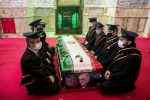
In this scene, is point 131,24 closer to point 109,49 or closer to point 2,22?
point 109,49

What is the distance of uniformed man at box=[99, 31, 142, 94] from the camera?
2.54 meters

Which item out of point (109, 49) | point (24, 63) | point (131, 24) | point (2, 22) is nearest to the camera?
point (24, 63)

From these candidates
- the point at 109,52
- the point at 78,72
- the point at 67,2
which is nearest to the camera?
the point at 78,72

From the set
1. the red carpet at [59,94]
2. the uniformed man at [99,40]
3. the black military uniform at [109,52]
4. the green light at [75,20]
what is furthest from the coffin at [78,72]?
the green light at [75,20]

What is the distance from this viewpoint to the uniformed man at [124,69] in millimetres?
2545

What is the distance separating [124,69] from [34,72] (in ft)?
4.89

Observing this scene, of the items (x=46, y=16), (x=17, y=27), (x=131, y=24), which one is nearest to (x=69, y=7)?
(x=46, y=16)

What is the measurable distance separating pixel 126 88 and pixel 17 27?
6274 millimetres

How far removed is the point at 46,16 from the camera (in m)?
8.02

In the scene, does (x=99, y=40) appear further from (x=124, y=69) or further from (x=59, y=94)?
(x=59, y=94)

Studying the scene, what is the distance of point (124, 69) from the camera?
257 centimetres

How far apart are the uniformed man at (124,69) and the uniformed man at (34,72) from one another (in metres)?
0.95

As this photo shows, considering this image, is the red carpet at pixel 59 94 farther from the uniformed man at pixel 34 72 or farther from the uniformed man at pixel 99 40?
the uniformed man at pixel 99 40

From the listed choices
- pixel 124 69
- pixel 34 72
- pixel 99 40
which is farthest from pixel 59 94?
pixel 99 40
